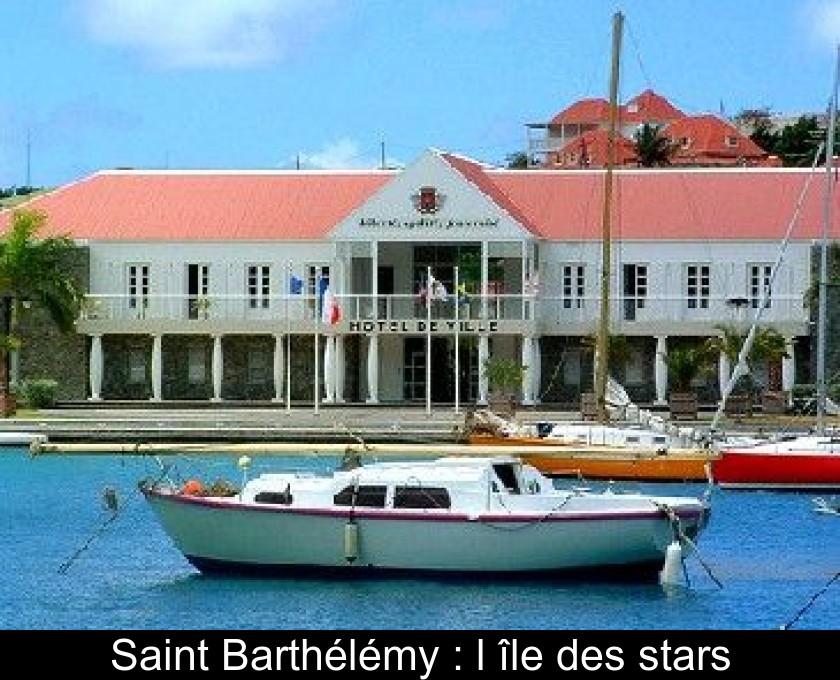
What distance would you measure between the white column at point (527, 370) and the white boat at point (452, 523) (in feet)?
148

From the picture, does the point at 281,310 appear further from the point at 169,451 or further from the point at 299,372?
the point at 169,451

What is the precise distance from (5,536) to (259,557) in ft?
35.9

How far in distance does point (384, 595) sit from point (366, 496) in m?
1.76

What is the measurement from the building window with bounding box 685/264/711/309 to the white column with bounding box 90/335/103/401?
20617 millimetres

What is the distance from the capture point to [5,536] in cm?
5631

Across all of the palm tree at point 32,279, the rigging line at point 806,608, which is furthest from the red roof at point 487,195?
the rigging line at point 806,608

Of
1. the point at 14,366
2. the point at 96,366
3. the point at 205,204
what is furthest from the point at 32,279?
the point at 205,204

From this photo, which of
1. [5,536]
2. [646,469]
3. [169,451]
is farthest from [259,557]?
[646,469]

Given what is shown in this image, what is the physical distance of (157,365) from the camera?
95.0 metres

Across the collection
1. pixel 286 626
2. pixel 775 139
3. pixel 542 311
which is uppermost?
pixel 775 139

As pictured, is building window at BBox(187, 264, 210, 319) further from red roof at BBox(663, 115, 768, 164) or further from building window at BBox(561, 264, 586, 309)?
red roof at BBox(663, 115, 768, 164)

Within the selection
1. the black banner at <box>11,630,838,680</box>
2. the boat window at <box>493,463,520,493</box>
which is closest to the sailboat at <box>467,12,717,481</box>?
the boat window at <box>493,463,520,493</box>

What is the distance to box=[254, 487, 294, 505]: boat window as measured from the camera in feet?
153

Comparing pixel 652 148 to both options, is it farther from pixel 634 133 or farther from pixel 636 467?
pixel 636 467
